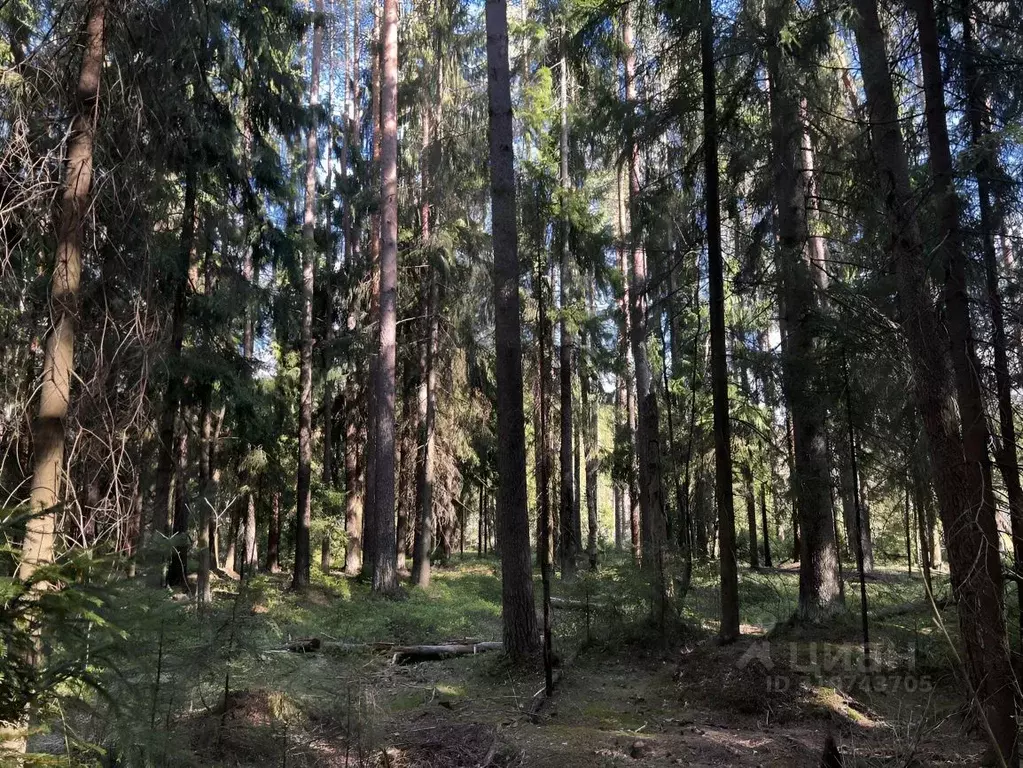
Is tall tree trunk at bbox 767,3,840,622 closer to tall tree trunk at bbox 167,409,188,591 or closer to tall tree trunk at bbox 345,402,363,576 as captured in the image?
tall tree trunk at bbox 167,409,188,591

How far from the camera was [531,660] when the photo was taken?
8.23 meters

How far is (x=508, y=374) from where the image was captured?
859 cm

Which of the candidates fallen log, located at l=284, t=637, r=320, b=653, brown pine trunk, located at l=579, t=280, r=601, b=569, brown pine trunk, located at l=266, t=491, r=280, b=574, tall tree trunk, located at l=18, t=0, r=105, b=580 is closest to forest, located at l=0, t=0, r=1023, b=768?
tall tree trunk, located at l=18, t=0, r=105, b=580

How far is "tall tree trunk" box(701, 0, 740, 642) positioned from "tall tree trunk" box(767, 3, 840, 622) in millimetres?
774

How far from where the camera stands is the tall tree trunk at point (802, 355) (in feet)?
28.0

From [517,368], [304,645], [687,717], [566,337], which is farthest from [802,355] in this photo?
[304,645]

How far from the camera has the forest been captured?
439cm

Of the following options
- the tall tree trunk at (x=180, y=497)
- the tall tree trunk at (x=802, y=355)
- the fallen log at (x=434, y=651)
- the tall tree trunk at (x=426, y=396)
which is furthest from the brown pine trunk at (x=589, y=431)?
the tall tree trunk at (x=180, y=497)

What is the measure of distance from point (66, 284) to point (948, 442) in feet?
20.7

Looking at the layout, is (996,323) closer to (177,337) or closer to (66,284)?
(66,284)

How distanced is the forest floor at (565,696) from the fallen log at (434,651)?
231 millimetres

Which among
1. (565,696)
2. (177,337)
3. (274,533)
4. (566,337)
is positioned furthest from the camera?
(274,533)

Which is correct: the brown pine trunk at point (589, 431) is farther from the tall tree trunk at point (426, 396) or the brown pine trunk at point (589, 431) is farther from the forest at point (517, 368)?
the tall tree trunk at point (426, 396)

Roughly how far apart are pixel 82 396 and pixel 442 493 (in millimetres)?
15099
